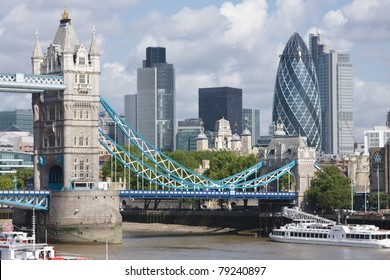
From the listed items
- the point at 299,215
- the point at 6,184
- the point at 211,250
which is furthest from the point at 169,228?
the point at 6,184

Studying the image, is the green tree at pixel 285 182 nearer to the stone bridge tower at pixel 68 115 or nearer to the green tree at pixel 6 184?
the stone bridge tower at pixel 68 115

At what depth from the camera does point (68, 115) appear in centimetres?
9650

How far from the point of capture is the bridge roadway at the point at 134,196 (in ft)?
302

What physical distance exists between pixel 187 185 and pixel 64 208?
72.1ft

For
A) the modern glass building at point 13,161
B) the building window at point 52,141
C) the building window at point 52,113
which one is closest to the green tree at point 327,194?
the building window at point 52,141

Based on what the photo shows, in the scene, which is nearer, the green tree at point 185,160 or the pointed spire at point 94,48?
the pointed spire at point 94,48

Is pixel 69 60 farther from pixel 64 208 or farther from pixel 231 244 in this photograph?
pixel 231 244

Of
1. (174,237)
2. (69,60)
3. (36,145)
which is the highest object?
(69,60)

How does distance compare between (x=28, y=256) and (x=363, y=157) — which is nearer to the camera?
(x=28, y=256)

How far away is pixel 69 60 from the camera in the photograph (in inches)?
3809

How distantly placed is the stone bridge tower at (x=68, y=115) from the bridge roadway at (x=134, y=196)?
127 inches

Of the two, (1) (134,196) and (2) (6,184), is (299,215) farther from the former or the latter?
(2) (6,184)

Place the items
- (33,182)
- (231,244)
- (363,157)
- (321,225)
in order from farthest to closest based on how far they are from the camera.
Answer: (363,157) < (33,182) < (321,225) < (231,244)
